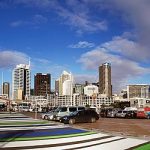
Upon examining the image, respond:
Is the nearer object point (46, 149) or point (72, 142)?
point (46, 149)

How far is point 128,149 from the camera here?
667 inches

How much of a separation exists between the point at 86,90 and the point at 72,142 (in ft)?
547

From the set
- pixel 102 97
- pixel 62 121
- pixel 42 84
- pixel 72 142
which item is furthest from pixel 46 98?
pixel 72 142

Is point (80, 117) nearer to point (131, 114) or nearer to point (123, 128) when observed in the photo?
point (123, 128)

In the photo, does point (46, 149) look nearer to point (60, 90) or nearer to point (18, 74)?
point (18, 74)

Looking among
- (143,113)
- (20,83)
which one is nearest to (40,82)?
(20,83)

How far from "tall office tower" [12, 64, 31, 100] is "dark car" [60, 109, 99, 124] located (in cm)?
10660

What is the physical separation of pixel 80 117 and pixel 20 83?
388ft

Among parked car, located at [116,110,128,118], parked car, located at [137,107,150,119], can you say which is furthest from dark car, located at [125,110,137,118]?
parked car, located at [137,107,150,119]

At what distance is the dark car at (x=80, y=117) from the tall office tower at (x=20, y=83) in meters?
107

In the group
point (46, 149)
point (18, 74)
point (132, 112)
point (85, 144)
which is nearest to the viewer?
point (46, 149)

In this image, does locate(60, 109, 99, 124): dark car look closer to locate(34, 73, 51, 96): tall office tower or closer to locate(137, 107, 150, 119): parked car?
locate(137, 107, 150, 119): parked car

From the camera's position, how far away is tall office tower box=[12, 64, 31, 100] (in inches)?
5915

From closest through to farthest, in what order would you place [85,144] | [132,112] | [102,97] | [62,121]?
[85,144], [62,121], [132,112], [102,97]
